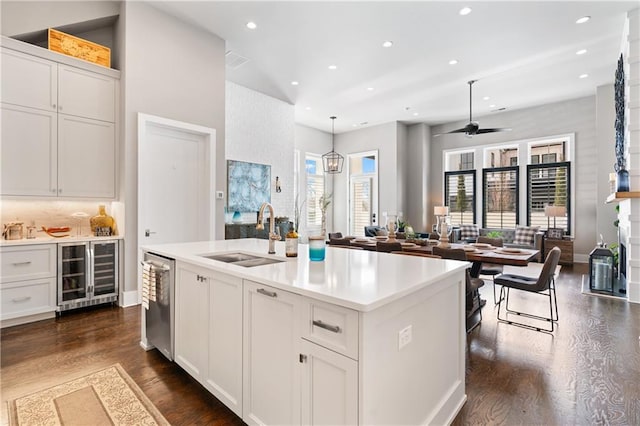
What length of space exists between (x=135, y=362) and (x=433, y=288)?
2.36 meters

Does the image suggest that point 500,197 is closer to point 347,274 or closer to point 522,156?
point 522,156

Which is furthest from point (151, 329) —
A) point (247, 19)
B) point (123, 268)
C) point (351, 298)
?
point (247, 19)

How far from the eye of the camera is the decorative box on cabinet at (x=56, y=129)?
3316 mm

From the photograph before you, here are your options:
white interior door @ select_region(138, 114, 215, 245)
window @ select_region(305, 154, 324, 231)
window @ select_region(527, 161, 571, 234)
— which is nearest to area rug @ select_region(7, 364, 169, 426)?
white interior door @ select_region(138, 114, 215, 245)

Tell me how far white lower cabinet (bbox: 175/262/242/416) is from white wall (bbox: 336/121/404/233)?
7725 mm

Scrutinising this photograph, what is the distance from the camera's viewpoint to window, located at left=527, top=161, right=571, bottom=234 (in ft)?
24.8

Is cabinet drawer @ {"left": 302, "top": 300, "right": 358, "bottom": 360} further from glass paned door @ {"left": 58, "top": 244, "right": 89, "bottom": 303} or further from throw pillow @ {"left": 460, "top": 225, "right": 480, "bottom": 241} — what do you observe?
throw pillow @ {"left": 460, "top": 225, "right": 480, "bottom": 241}

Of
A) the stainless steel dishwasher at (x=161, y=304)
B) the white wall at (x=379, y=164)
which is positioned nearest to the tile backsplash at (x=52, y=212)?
the stainless steel dishwasher at (x=161, y=304)

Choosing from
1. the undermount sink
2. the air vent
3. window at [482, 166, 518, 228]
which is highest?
the air vent

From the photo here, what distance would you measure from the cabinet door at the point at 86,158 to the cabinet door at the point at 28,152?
0.26 feet

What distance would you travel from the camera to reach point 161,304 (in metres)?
2.46

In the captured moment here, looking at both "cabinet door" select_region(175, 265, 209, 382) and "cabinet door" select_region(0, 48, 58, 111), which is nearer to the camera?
"cabinet door" select_region(175, 265, 209, 382)

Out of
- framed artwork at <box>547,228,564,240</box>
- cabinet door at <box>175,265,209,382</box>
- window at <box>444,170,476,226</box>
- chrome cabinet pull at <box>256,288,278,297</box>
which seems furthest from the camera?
window at <box>444,170,476,226</box>

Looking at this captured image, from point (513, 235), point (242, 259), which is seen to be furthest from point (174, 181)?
point (513, 235)
